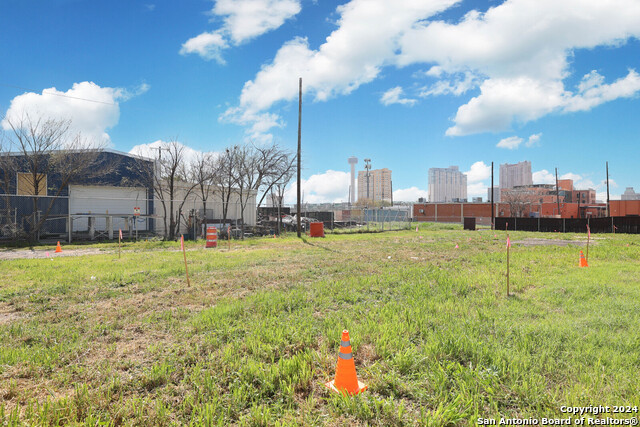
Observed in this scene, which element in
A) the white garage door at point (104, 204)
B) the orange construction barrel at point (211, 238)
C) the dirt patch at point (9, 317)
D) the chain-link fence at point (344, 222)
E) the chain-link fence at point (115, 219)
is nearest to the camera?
the dirt patch at point (9, 317)

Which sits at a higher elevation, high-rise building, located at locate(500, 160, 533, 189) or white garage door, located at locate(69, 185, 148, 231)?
high-rise building, located at locate(500, 160, 533, 189)

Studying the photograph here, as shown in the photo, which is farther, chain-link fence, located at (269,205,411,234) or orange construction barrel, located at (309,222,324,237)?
chain-link fence, located at (269,205,411,234)

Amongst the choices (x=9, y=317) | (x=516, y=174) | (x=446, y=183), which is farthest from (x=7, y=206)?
(x=516, y=174)

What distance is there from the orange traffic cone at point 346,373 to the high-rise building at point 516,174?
172 metres

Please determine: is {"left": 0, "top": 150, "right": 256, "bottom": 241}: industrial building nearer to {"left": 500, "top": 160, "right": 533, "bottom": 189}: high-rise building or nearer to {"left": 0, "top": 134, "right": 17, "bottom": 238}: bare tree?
{"left": 0, "top": 134, "right": 17, "bottom": 238}: bare tree

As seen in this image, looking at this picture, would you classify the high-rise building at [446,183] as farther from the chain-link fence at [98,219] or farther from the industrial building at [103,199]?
the industrial building at [103,199]

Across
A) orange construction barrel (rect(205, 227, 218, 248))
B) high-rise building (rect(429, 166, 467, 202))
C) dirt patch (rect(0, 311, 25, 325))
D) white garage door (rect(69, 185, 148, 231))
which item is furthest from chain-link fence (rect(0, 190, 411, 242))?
high-rise building (rect(429, 166, 467, 202))

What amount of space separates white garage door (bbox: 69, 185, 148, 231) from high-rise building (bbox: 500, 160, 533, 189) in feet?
528

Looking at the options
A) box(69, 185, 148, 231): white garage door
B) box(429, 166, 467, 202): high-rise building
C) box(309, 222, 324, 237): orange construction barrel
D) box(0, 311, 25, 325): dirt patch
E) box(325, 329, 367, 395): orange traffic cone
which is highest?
box(429, 166, 467, 202): high-rise building

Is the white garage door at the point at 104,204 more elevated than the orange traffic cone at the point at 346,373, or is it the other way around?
the white garage door at the point at 104,204

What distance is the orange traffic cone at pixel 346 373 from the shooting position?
3.17 metres

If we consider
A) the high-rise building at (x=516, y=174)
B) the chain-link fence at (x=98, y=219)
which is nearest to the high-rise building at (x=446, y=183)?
the high-rise building at (x=516, y=174)

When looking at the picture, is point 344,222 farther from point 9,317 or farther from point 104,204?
point 9,317

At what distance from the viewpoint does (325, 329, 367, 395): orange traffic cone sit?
3.17 meters
